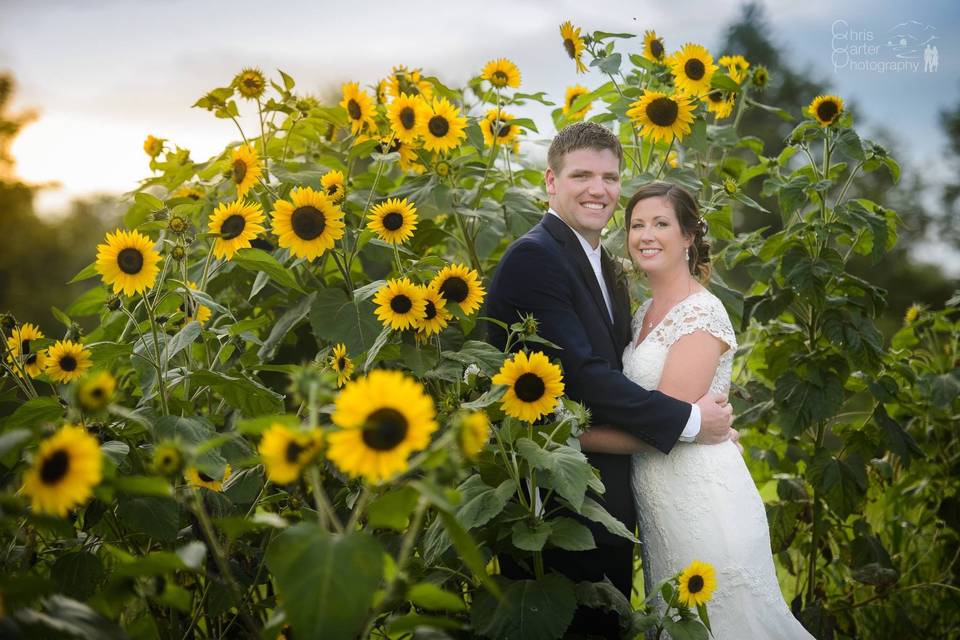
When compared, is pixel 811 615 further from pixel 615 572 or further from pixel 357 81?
pixel 357 81

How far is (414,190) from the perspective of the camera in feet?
9.55

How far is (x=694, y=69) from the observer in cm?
304

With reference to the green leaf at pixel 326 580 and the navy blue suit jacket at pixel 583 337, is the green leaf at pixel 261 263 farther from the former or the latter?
the green leaf at pixel 326 580

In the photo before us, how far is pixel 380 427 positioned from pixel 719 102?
2.65 meters

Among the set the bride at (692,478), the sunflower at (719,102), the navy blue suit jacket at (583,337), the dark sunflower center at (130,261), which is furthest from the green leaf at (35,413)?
the sunflower at (719,102)

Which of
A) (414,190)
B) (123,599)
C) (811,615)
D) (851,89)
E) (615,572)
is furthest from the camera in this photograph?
(851,89)

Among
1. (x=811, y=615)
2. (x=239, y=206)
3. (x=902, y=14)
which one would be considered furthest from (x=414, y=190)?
(x=902, y=14)

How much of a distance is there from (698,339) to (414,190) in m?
1.08

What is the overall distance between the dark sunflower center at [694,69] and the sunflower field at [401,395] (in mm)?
11

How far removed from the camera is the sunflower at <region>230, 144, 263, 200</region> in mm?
2531

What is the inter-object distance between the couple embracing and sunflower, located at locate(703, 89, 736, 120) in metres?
0.63

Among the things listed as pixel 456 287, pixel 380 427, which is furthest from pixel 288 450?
pixel 456 287

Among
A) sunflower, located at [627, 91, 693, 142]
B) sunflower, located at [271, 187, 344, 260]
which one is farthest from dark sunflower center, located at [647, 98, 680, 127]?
sunflower, located at [271, 187, 344, 260]

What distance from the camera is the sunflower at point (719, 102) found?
128 inches
